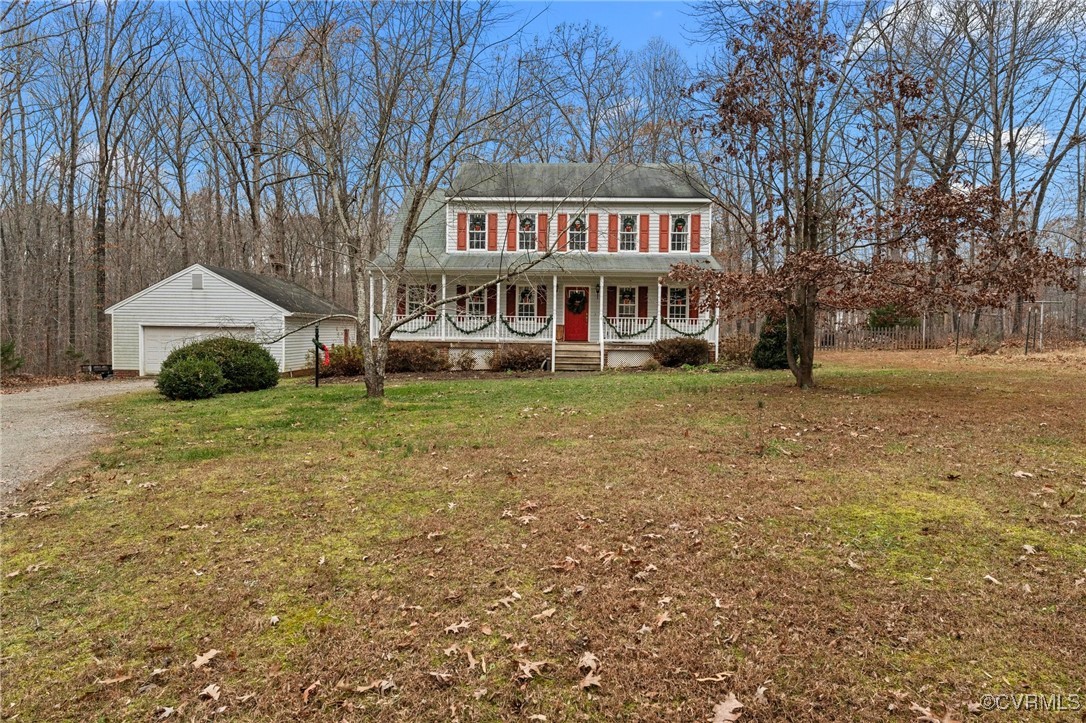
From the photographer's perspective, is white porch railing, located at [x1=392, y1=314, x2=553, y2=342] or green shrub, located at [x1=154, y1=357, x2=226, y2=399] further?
white porch railing, located at [x1=392, y1=314, x2=553, y2=342]

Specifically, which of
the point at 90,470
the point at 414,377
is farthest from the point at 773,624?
the point at 414,377

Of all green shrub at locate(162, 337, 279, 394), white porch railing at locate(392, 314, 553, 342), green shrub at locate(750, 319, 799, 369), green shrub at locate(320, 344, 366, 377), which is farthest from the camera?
white porch railing at locate(392, 314, 553, 342)

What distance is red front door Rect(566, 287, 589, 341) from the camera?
69.6ft

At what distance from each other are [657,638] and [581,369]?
15900 mm

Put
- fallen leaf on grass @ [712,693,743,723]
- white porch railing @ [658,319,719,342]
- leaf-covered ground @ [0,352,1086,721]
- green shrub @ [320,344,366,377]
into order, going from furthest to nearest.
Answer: white porch railing @ [658,319,719,342] → green shrub @ [320,344,366,377] → leaf-covered ground @ [0,352,1086,721] → fallen leaf on grass @ [712,693,743,723]

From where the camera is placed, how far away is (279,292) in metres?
22.4

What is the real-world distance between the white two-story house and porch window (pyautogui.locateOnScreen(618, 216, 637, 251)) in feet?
0.12

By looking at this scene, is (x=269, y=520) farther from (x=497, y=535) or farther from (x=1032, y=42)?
(x=1032, y=42)

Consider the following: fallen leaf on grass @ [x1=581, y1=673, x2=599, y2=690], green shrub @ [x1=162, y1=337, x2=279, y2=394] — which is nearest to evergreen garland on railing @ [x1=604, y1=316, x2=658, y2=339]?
green shrub @ [x1=162, y1=337, x2=279, y2=394]

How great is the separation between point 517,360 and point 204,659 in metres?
15.8

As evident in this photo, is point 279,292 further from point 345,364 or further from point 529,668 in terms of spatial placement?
point 529,668

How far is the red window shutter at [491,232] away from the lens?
21.0 metres

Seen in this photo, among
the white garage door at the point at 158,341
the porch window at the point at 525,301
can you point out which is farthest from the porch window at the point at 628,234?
the white garage door at the point at 158,341

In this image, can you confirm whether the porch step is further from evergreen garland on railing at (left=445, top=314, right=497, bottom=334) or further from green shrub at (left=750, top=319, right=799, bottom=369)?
green shrub at (left=750, top=319, right=799, bottom=369)
